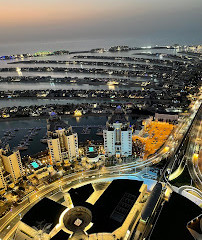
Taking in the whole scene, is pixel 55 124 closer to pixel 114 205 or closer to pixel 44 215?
pixel 44 215

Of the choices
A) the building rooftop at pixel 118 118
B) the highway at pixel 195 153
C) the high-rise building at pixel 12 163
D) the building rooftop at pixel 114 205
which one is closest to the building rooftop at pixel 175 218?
the building rooftop at pixel 114 205

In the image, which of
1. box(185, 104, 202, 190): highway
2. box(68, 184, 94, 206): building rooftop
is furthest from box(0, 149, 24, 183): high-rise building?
box(185, 104, 202, 190): highway

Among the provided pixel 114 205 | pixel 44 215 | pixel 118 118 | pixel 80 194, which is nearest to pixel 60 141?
pixel 118 118

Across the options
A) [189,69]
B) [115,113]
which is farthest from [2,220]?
[189,69]

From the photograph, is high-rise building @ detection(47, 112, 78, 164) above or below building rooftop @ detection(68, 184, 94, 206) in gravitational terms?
above

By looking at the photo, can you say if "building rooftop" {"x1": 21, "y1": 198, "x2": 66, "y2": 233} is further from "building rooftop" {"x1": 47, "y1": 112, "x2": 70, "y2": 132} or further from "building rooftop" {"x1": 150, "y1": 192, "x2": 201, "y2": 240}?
"building rooftop" {"x1": 47, "y1": 112, "x2": 70, "y2": 132}

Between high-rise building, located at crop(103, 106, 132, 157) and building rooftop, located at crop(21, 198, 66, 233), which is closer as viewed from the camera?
building rooftop, located at crop(21, 198, 66, 233)
